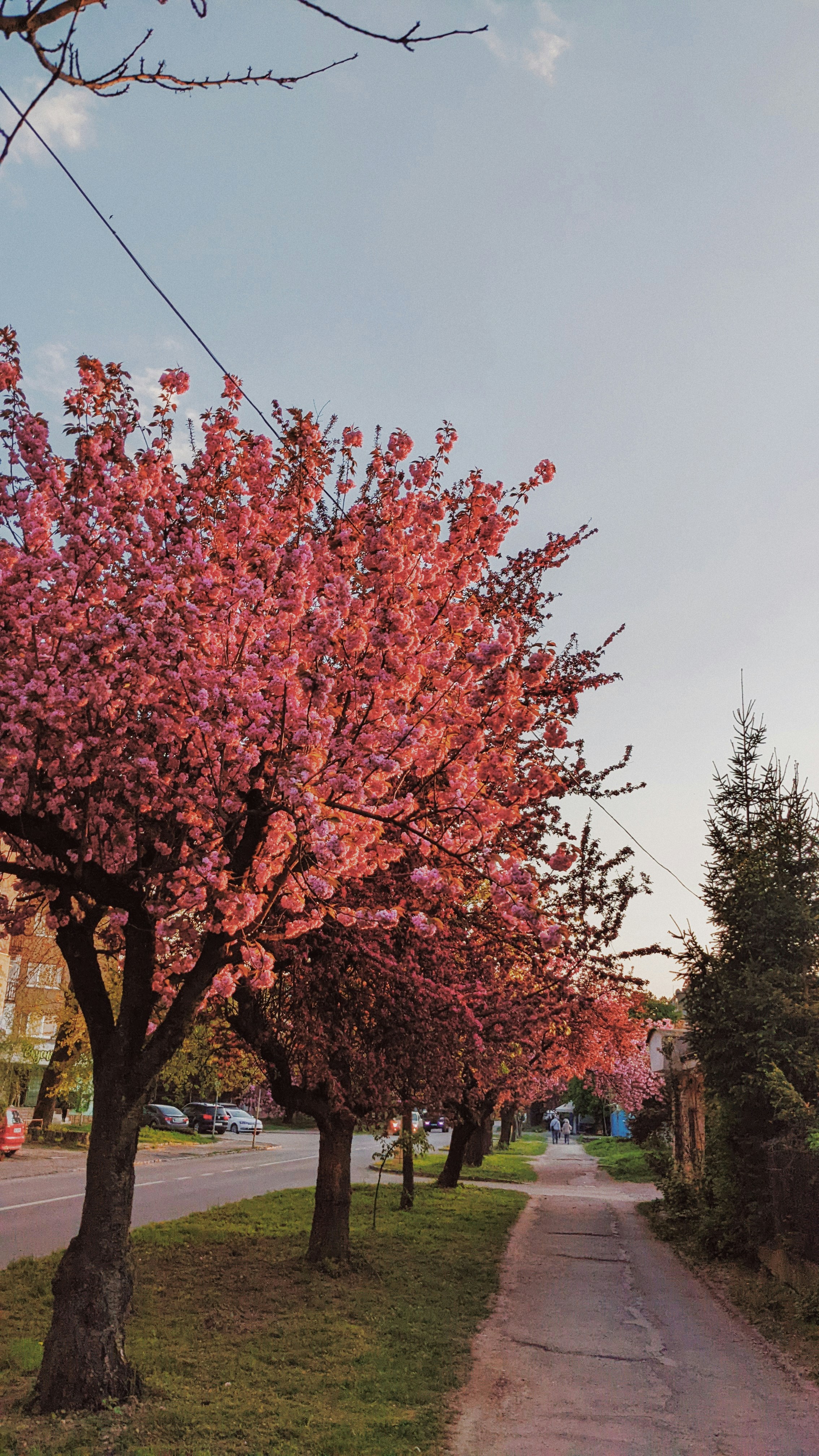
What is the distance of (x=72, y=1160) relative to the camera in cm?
2564

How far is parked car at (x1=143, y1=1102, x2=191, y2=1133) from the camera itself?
37.8 metres

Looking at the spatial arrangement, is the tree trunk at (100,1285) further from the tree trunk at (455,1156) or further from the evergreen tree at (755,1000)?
the tree trunk at (455,1156)

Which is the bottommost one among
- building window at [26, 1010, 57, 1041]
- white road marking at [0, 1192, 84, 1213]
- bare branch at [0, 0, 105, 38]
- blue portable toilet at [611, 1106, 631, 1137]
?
blue portable toilet at [611, 1106, 631, 1137]

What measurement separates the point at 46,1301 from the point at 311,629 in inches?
261

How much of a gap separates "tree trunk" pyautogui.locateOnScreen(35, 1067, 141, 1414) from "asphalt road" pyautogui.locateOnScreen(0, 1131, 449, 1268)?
531cm

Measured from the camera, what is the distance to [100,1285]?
6.36 meters

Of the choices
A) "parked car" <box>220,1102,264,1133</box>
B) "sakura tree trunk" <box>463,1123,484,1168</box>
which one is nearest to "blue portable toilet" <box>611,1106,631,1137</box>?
"parked car" <box>220,1102,264,1133</box>

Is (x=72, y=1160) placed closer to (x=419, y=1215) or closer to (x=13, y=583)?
(x=419, y=1215)

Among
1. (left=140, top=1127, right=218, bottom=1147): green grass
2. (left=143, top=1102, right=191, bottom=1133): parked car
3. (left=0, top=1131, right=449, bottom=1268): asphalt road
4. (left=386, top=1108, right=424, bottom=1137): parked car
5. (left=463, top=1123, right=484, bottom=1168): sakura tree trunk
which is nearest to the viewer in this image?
(left=386, top=1108, right=424, bottom=1137): parked car

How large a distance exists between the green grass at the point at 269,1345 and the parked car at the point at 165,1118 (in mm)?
25305

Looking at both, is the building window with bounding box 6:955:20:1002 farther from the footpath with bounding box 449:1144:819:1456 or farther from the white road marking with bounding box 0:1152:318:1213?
the footpath with bounding box 449:1144:819:1456

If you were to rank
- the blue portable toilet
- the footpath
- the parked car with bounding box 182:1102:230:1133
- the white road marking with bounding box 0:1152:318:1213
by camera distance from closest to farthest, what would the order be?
the footpath → the white road marking with bounding box 0:1152:318:1213 → the parked car with bounding box 182:1102:230:1133 → the blue portable toilet

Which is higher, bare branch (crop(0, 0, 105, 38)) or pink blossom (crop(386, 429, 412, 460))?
pink blossom (crop(386, 429, 412, 460))

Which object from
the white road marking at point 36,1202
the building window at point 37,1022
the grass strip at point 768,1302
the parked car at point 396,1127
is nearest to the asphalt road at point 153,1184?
the white road marking at point 36,1202
